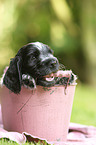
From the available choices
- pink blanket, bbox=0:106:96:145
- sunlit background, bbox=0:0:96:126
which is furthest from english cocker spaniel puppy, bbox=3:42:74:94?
sunlit background, bbox=0:0:96:126

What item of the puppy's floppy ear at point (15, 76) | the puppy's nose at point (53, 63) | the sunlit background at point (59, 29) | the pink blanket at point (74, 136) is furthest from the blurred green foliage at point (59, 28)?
the puppy's nose at point (53, 63)

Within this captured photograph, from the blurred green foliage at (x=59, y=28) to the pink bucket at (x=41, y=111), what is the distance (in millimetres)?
8123

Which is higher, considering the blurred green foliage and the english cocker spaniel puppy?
the english cocker spaniel puppy

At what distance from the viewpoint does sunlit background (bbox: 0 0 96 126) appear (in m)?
11.2

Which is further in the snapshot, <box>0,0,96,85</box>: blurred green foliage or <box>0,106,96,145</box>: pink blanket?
<box>0,0,96,85</box>: blurred green foliage

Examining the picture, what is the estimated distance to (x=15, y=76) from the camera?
2570 mm

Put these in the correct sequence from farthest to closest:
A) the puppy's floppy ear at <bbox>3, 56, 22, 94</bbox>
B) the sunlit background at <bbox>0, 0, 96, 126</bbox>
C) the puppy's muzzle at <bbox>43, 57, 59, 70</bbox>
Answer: the sunlit background at <bbox>0, 0, 96, 126</bbox>, the puppy's floppy ear at <bbox>3, 56, 22, 94</bbox>, the puppy's muzzle at <bbox>43, 57, 59, 70</bbox>

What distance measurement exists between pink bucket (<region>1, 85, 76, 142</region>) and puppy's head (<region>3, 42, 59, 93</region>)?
139 mm

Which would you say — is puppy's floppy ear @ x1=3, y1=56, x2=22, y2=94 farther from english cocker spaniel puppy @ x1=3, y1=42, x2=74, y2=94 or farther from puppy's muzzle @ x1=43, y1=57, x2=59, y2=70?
puppy's muzzle @ x1=43, y1=57, x2=59, y2=70

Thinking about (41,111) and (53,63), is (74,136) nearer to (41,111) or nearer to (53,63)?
(41,111)

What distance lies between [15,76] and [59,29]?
9.82 metres

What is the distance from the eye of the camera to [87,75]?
11.6m

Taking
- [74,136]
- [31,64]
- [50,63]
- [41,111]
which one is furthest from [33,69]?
[74,136]

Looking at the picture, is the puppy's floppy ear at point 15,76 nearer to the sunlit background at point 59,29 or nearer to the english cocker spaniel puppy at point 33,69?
the english cocker spaniel puppy at point 33,69
